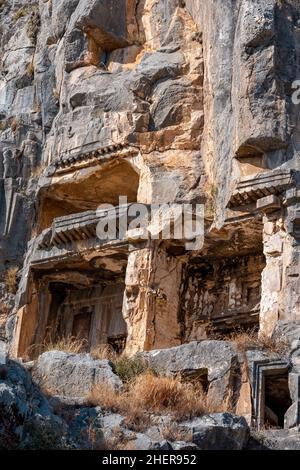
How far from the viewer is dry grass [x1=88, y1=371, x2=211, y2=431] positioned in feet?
44.4

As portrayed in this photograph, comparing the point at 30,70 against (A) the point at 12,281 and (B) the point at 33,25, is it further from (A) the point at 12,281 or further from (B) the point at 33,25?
(A) the point at 12,281

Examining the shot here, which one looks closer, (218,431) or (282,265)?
(218,431)

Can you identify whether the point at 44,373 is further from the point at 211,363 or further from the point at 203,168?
the point at 203,168

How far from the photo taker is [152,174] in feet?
72.2

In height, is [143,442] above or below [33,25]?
below

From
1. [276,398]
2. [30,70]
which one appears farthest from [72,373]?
[30,70]

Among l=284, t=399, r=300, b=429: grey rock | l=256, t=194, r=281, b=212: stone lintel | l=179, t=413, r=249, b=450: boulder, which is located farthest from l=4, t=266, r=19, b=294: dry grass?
l=179, t=413, r=249, b=450: boulder

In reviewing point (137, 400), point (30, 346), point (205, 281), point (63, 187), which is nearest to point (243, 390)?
point (137, 400)

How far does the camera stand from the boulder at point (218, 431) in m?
13.1

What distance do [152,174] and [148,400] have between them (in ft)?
27.5

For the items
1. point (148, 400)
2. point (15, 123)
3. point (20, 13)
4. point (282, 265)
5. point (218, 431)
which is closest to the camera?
point (218, 431)

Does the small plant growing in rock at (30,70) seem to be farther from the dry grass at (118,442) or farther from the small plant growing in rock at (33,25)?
the dry grass at (118,442)

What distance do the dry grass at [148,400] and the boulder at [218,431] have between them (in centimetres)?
33

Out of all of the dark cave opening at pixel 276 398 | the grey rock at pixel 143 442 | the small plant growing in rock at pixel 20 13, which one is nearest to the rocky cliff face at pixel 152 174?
the dark cave opening at pixel 276 398
